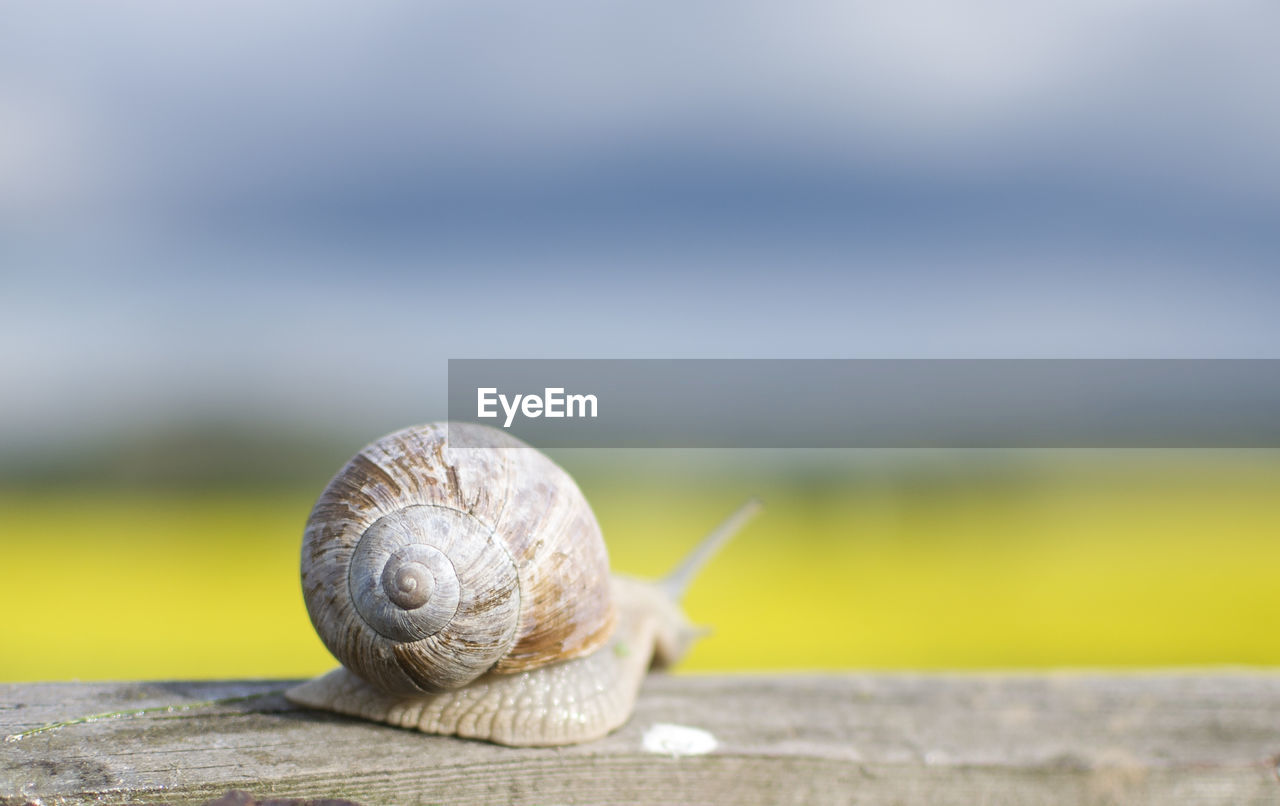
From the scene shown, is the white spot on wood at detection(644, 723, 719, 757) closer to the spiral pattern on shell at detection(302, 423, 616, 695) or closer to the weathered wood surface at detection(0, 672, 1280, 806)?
the weathered wood surface at detection(0, 672, 1280, 806)

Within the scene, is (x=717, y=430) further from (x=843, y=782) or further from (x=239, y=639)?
(x=843, y=782)

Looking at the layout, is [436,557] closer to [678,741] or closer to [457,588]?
[457,588]

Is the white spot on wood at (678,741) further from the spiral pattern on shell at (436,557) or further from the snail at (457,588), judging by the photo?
the spiral pattern on shell at (436,557)

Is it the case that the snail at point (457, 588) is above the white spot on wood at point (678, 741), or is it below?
above

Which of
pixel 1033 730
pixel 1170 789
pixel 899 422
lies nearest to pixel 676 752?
pixel 1033 730

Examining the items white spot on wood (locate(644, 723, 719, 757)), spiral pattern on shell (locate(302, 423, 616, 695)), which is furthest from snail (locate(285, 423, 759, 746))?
white spot on wood (locate(644, 723, 719, 757))

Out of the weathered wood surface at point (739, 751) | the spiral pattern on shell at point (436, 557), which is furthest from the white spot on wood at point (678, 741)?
the spiral pattern on shell at point (436, 557)
